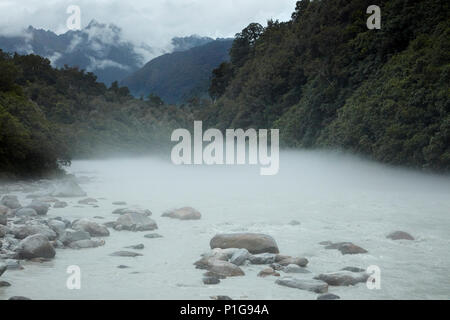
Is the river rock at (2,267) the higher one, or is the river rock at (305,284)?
the river rock at (2,267)

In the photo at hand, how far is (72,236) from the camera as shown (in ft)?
40.3

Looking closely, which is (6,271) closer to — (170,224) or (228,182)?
(170,224)

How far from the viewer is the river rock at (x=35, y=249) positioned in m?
10.7

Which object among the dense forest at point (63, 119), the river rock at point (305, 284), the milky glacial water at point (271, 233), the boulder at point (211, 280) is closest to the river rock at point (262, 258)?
the milky glacial water at point (271, 233)

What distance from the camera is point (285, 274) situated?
10086 mm

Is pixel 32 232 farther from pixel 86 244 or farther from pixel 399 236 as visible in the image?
→ pixel 399 236

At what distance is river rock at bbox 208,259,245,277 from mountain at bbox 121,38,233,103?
12456 centimetres

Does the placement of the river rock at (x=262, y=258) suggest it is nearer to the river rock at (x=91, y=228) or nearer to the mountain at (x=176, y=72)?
the river rock at (x=91, y=228)

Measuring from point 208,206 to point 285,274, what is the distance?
9.64m

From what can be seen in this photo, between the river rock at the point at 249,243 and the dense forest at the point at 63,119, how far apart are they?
1653cm

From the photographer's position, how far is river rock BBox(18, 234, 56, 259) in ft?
35.2

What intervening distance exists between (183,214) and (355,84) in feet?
82.7

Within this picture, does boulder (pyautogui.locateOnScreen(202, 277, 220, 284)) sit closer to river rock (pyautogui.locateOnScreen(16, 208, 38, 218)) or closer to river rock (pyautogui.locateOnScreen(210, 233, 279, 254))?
river rock (pyautogui.locateOnScreen(210, 233, 279, 254))

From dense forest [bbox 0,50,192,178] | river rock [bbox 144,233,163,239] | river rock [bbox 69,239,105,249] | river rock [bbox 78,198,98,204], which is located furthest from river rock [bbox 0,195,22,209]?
dense forest [bbox 0,50,192,178]
